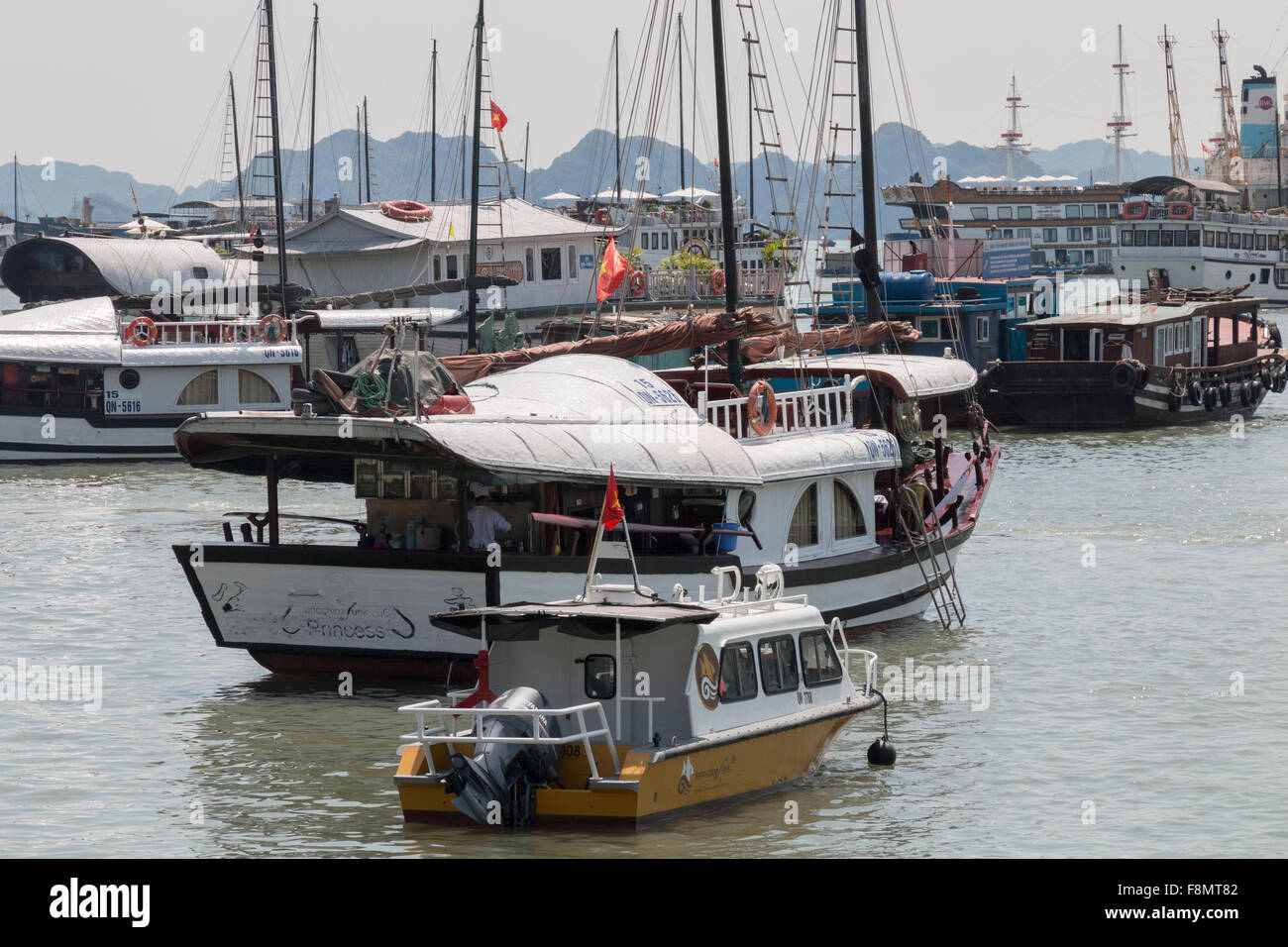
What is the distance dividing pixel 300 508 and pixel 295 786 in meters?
19.8

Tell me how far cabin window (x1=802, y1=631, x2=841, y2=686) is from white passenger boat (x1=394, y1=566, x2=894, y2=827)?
0.19 feet

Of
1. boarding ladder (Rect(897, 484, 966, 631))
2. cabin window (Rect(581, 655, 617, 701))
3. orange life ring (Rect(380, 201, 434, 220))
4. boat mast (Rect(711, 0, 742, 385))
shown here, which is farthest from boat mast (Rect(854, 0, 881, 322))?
orange life ring (Rect(380, 201, 434, 220))

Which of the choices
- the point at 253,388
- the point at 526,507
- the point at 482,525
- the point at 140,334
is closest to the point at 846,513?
the point at 526,507

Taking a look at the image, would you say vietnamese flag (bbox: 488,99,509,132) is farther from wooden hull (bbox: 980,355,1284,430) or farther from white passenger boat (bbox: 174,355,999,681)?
white passenger boat (bbox: 174,355,999,681)

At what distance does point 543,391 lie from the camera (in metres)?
20.8

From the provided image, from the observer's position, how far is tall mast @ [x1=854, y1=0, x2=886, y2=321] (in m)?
29.3

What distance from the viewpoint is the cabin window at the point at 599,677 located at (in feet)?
48.0

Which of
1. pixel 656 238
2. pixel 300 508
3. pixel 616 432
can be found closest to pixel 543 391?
pixel 616 432

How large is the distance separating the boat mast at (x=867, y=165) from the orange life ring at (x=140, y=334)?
20368 millimetres

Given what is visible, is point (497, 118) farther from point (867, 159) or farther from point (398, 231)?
point (867, 159)

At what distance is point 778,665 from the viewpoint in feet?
51.0

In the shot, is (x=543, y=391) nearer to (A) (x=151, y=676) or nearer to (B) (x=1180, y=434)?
(A) (x=151, y=676)

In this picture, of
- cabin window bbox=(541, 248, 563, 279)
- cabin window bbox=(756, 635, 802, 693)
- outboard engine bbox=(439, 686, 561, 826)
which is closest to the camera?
outboard engine bbox=(439, 686, 561, 826)
